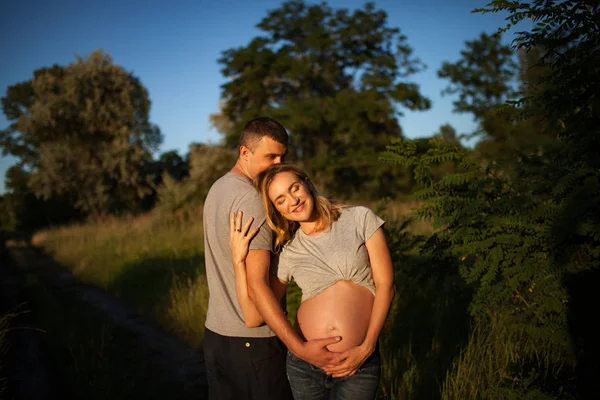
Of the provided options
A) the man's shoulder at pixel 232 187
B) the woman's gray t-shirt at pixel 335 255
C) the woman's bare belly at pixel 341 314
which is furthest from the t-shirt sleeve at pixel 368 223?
the man's shoulder at pixel 232 187

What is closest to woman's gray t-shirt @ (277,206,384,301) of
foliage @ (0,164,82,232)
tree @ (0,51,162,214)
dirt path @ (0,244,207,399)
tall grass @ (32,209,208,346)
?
dirt path @ (0,244,207,399)

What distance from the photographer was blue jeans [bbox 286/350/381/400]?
2254 mm

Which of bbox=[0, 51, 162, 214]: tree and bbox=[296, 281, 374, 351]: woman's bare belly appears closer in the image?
bbox=[296, 281, 374, 351]: woman's bare belly

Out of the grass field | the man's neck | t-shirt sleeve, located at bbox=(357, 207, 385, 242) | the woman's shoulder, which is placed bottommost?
the grass field

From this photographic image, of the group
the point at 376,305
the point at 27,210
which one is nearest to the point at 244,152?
the point at 376,305

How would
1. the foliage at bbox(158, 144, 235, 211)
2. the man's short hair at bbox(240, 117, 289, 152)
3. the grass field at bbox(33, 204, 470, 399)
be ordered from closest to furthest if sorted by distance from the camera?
the man's short hair at bbox(240, 117, 289, 152)
the grass field at bbox(33, 204, 470, 399)
the foliage at bbox(158, 144, 235, 211)

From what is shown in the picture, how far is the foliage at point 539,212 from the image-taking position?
10.8 ft

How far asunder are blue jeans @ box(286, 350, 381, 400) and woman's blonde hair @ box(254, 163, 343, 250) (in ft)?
2.14

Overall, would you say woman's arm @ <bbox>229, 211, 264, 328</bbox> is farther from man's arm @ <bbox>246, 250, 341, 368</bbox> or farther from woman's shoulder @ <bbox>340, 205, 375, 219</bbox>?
woman's shoulder @ <bbox>340, 205, 375, 219</bbox>

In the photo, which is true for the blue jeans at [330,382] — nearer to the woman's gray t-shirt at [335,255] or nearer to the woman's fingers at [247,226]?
the woman's gray t-shirt at [335,255]

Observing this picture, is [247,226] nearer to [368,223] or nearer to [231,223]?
[231,223]

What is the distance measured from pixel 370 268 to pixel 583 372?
6.86ft

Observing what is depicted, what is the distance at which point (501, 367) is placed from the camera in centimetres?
380

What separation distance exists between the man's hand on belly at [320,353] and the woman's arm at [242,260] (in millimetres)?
299
